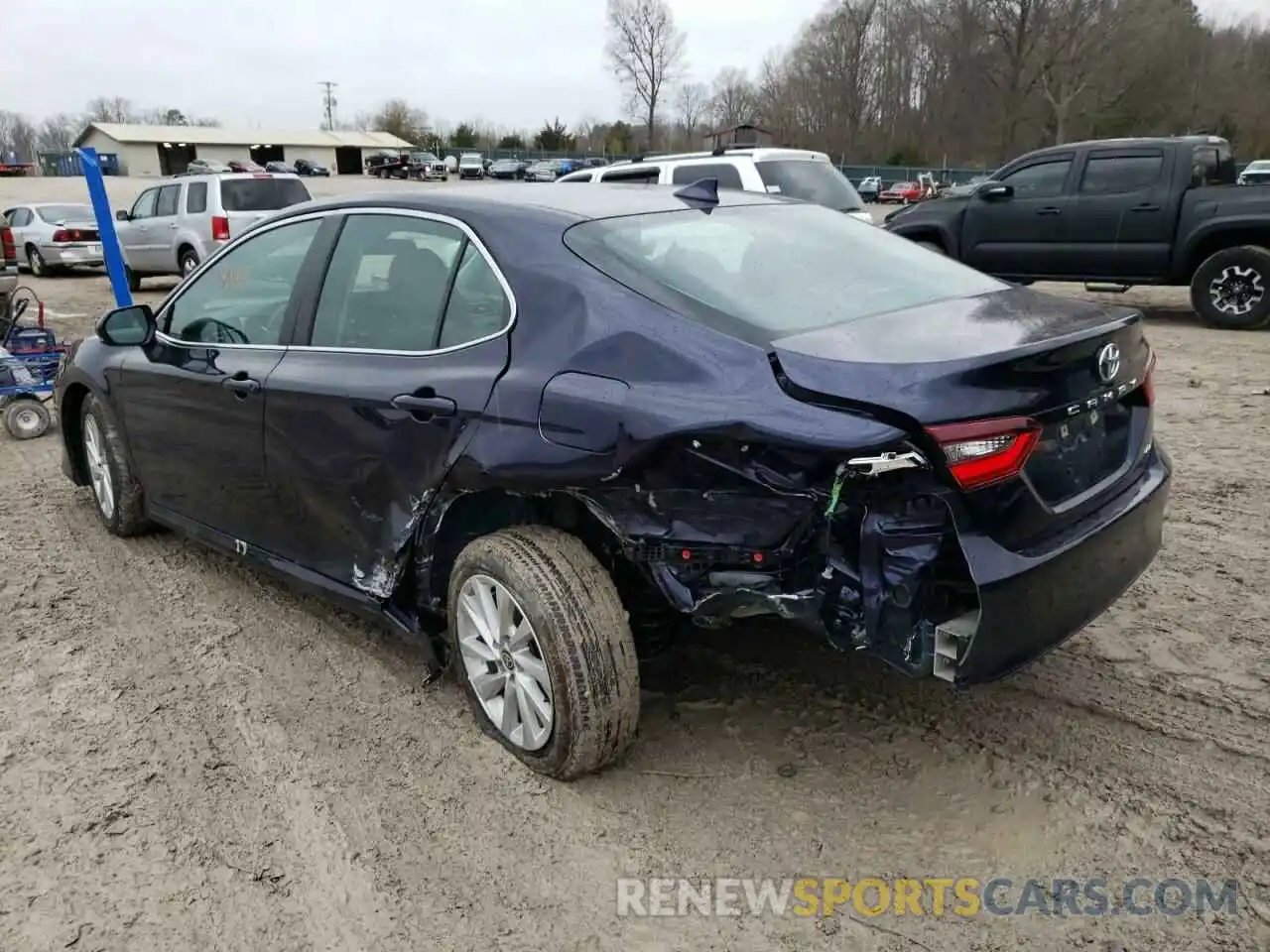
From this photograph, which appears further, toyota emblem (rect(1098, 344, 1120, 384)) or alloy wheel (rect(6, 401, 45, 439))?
alloy wheel (rect(6, 401, 45, 439))

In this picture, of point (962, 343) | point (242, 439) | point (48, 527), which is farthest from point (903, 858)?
point (48, 527)

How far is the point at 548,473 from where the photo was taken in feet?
8.80

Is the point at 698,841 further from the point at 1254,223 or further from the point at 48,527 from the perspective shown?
the point at 1254,223

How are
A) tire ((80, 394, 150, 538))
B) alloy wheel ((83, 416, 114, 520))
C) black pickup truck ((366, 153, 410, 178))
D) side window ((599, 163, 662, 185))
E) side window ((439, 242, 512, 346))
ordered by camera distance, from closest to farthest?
side window ((439, 242, 512, 346)) < tire ((80, 394, 150, 538)) < alloy wheel ((83, 416, 114, 520)) < side window ((599, 163, 662, 185)) < black pickup truck ((366, 153, 410, 178))

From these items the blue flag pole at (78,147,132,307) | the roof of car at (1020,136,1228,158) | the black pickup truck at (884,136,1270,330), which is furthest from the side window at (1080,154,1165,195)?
the blue flag pole at (78,147,132,307)

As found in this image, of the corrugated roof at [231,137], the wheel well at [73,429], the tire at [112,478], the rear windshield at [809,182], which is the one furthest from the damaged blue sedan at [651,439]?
the corrugated roof at [231,137]

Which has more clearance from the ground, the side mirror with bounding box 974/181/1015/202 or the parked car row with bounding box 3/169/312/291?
the side mirror with bounding box 974/181/1015/202

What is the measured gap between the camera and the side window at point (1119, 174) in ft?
34.0

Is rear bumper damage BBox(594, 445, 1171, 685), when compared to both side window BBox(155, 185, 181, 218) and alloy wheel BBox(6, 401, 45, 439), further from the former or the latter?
side window BBox(155, 185, 181, 218)

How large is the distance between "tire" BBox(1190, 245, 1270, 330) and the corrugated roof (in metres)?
84.5

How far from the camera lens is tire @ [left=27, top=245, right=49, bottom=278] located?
59.5 ft

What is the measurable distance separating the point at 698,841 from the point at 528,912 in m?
0.49

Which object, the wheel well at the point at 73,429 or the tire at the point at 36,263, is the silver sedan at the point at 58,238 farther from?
the wheel well at the point at 73,429

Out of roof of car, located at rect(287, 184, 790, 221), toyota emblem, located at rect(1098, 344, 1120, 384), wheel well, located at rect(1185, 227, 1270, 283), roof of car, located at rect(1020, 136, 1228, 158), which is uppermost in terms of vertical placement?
roof of car, located at rect(1020, 136, 1228, 158)
